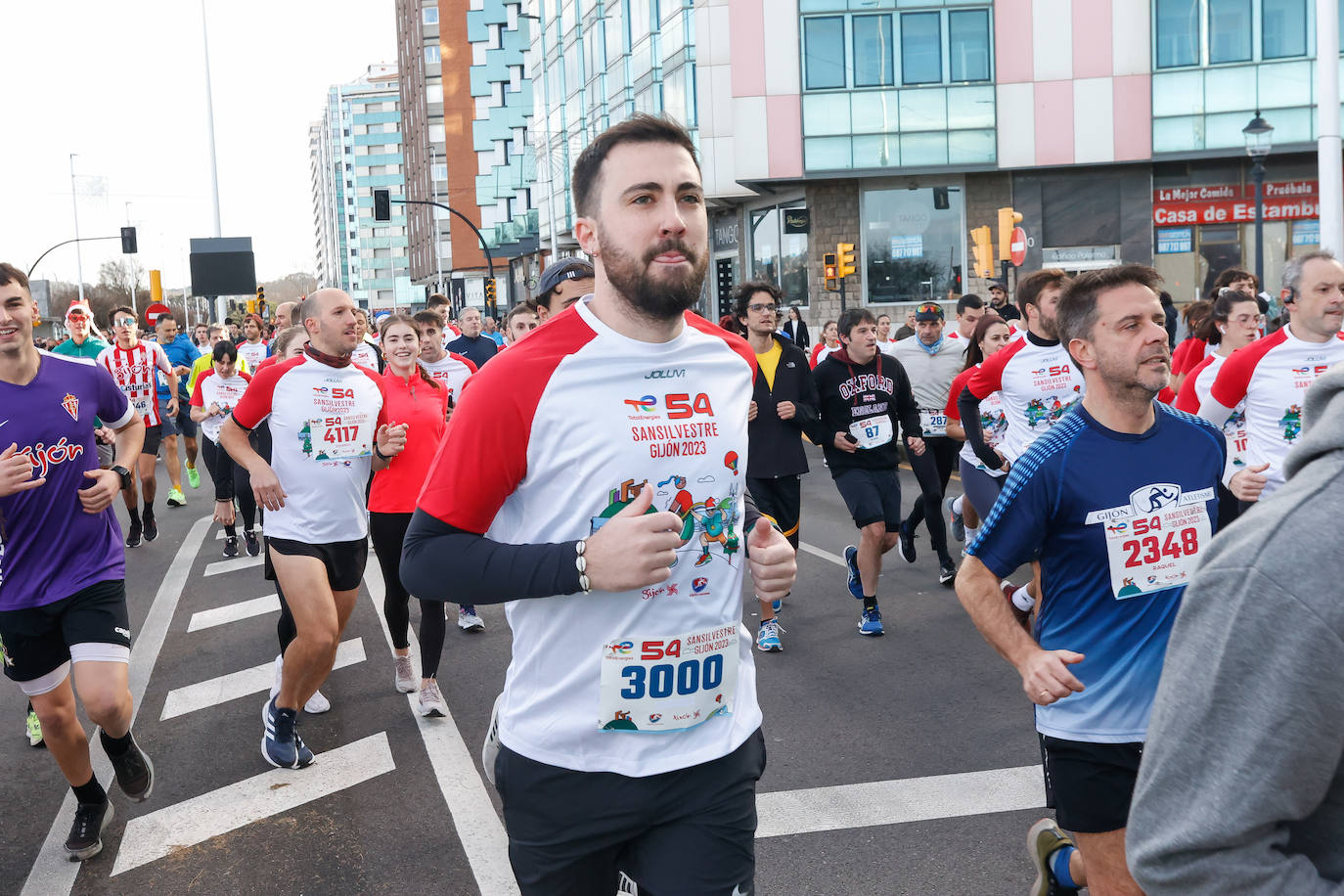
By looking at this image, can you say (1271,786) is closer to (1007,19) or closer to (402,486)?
(402,486)

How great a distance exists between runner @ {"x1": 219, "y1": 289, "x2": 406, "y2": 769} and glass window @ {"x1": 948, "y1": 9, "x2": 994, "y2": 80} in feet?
94.9

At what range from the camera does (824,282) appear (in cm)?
3262

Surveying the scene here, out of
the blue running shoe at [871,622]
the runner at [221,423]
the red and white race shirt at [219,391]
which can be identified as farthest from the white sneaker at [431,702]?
the red and white race shirt at [219,391]

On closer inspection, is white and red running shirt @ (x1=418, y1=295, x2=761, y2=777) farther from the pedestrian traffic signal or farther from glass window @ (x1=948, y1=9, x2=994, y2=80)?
the pedestrian traffic signal

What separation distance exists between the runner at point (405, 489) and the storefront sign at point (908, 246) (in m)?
27.2

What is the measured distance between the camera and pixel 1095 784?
3.31 meters

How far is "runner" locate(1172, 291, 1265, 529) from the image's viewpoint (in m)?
6.90

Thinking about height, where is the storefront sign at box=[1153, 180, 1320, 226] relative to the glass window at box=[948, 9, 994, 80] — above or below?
below

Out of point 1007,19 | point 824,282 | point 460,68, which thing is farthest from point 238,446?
point 460,68

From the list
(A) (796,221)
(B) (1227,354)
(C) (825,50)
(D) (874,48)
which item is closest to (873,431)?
(B) (1227,354)

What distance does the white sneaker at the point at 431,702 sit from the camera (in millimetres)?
6512

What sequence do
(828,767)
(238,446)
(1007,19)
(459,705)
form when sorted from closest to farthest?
(828,767) → (238,446) → (459,705) → (1007,19)

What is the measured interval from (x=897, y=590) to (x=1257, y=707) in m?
8.00

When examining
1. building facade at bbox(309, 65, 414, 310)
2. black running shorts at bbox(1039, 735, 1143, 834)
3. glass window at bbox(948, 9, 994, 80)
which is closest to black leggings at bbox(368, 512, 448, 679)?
black running shorts at bbox(1039, 735, 1143, 834)
